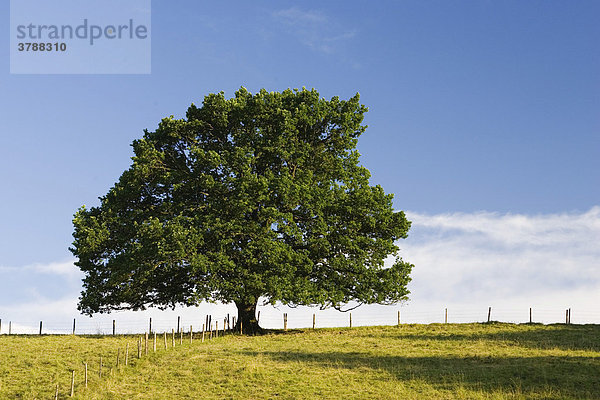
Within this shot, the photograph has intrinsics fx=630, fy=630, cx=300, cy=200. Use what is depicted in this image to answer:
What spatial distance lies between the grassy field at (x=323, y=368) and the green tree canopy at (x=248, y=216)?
409 centimetres

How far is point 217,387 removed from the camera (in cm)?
3016

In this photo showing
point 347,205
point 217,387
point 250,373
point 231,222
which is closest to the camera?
point 217,387

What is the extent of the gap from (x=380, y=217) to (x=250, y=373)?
1911 centimetres

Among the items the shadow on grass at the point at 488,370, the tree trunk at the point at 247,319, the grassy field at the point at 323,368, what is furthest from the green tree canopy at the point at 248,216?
the shadow on grass at the point at 488,370

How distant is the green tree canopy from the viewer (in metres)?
43.9

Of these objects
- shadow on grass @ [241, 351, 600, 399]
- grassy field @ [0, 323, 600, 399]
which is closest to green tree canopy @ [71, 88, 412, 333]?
grassy field @ [0, 323, 600, 399]

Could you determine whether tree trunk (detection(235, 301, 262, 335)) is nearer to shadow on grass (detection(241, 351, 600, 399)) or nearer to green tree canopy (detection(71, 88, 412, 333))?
green tree canopy (detection(71, 88, 412, 333))

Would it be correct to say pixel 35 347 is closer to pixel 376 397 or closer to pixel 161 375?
pixel 161 375

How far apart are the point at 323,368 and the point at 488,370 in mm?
8458

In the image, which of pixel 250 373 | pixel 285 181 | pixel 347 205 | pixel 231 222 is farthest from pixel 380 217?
pixel 250 373

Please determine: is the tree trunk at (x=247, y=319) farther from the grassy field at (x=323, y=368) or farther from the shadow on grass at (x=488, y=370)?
the shadow on grass at (x=488, y=370)

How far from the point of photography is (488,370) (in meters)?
32.2

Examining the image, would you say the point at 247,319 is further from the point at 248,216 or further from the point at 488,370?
the point at 488,370

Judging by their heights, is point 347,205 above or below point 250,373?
above
